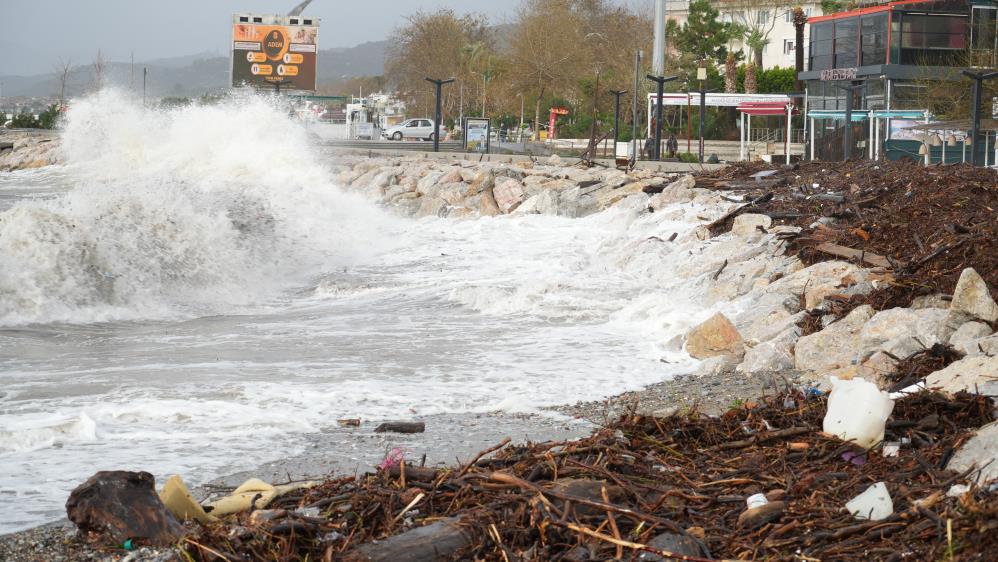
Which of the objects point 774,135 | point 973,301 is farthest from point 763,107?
point 973,301

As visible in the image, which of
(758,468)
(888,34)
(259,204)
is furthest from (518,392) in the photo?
(888,34)

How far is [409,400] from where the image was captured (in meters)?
8.43

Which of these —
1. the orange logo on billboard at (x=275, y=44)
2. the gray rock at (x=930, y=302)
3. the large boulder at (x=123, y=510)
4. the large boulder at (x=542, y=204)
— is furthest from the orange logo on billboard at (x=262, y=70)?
the large boulder at (x=123, y=510)

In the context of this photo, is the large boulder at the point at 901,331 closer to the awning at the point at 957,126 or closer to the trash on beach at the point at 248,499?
the trash on beach at the point at 248,499

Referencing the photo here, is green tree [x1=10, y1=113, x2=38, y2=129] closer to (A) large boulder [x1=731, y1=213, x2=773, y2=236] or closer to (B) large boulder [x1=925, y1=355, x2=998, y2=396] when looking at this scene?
(A) large boulder [x1=731, y1=213, x2=773, y2=236]

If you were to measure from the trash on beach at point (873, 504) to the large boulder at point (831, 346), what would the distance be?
4238 millimetres

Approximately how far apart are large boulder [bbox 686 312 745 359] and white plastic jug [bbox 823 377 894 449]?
14.0 feet

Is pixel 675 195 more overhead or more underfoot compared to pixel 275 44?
more underfoot

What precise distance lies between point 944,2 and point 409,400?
3711 centimetres

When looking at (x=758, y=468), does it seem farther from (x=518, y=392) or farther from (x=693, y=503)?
(x=518, y=392)

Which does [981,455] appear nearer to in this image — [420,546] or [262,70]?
[420,546]

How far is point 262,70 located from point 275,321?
53467mm

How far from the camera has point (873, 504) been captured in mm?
4250

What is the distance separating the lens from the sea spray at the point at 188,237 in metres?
14.3
